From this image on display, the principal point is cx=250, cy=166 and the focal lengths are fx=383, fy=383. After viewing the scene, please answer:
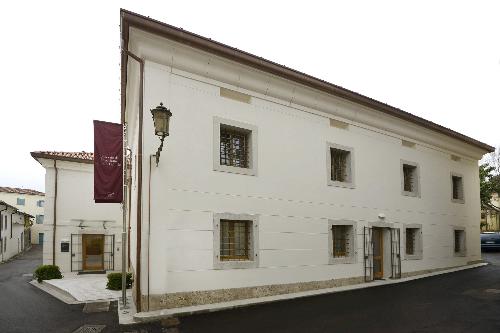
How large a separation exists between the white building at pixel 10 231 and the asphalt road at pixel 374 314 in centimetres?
2913

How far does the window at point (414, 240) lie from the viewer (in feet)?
51.5

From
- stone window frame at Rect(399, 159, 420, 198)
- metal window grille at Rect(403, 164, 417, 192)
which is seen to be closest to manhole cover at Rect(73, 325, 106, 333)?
stone window frame at Rect(399, 159, 420, 198)

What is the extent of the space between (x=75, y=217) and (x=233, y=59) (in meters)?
13.4

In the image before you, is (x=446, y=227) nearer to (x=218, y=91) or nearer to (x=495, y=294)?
(x=495, y=294)

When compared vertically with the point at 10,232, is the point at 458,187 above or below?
above

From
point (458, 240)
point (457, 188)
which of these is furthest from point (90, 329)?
point (457, 188)

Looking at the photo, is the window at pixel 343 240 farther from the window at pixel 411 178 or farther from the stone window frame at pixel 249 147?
the window at pixel 411 178

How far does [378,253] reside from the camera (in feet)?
47.5

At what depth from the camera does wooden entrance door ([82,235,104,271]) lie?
19469mm

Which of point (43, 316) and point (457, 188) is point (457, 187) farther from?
point (43, 316)

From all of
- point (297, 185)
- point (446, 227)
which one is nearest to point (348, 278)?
point (297, 185)

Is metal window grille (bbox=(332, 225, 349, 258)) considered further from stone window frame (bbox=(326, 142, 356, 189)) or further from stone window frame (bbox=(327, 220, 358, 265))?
stone window frame (bbox=(326, 142, 356, 189))

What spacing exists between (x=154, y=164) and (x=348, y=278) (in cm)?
767

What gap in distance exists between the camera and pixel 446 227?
17.5 m
